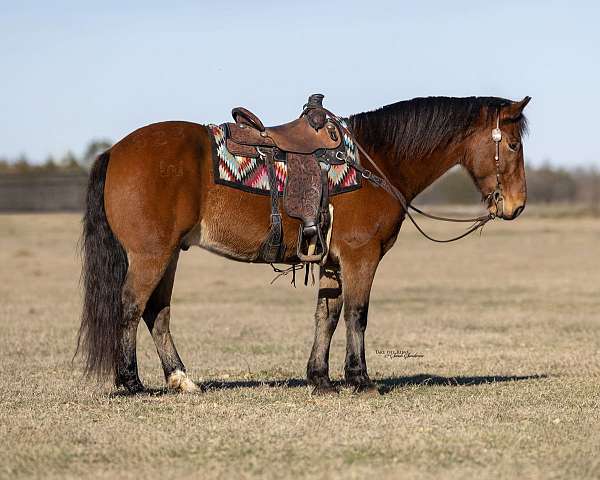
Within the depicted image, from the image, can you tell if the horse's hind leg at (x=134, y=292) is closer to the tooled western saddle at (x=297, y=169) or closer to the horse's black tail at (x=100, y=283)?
the horse's black tail at (x=100, y=283)

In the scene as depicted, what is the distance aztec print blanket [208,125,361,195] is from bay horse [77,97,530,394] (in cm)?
7

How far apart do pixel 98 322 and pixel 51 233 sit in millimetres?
31509

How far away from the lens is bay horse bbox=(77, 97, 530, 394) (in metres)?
8.34

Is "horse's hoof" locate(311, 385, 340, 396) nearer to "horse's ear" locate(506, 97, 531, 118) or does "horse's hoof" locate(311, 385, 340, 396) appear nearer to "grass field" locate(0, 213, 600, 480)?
"grass field" locate(0, 213, 600, 480)

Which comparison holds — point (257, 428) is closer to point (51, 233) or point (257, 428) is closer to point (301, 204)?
point (301, 204)

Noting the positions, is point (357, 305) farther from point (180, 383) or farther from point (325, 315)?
point (180, 383)

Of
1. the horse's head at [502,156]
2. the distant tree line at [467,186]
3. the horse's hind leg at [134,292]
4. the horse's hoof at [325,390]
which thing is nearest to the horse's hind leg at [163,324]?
the horse's hind leg at [134,292]

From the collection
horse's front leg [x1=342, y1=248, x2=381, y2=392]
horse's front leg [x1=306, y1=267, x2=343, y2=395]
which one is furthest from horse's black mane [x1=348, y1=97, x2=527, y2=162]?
horse's front leg [x1=306, y1=267, x2=343, y2=395]

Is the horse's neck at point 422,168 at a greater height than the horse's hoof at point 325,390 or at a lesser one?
greater

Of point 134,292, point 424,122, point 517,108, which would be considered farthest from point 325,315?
point 517,108

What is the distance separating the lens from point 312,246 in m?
8.66

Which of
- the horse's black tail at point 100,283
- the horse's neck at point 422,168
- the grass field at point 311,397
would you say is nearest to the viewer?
the grass field at point 311,397

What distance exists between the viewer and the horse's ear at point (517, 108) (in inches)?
352

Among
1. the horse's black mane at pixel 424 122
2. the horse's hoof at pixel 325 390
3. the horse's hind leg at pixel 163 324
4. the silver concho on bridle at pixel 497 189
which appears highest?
the horse's black mane at pixel 424 122
